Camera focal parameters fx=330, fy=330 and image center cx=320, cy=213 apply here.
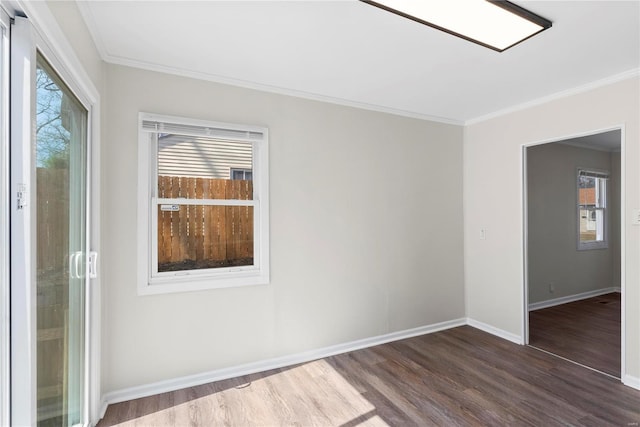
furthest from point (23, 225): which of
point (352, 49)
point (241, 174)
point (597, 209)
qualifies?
point (597, 209)

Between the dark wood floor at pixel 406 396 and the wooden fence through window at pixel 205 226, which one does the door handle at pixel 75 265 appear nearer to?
the wooden fence through window at pixel 205 226

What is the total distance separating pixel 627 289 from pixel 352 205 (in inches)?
93.9

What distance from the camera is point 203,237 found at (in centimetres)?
285

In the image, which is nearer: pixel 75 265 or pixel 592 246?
pixel 75 265

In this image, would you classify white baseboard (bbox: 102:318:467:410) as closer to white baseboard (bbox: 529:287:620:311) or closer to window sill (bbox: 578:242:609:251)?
white baseboard (bbox: 529:287:620:311)

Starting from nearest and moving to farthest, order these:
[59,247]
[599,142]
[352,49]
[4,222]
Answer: [4,222], [59,247], [352,49], [599,142]

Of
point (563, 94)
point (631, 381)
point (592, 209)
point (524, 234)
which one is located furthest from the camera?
point (592, 209)

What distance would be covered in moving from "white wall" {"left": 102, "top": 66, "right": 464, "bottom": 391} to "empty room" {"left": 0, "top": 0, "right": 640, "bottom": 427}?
19mm

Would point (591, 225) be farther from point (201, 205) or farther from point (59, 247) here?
point (59, 247)

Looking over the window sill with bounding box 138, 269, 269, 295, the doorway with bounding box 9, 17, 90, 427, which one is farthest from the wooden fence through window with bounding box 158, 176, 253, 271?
the doorway with bounding box 9, 17, 90, 427

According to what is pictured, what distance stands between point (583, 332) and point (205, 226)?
4.34 m

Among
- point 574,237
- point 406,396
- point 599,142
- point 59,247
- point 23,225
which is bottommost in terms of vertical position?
point 406,396

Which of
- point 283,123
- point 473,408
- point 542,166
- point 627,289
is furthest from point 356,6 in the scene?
point 542,166

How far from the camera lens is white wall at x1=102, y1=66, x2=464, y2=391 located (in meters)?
2.51
